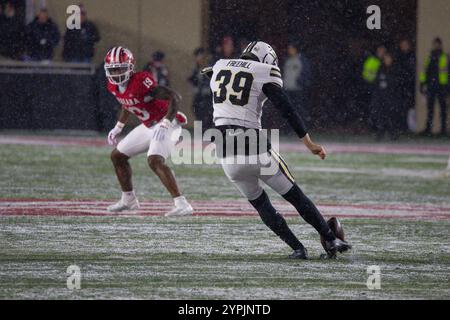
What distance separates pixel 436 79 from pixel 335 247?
14.6 metres

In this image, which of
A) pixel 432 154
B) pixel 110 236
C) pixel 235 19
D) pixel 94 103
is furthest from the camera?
pixel 235 19

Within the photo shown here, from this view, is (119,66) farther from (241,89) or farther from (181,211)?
(241,89)

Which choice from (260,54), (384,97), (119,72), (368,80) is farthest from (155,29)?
(260,54)

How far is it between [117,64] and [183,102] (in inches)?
505

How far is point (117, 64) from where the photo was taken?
36.4ft

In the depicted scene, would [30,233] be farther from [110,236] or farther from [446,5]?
[446,5]

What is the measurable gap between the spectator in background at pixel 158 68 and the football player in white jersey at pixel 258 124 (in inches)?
525

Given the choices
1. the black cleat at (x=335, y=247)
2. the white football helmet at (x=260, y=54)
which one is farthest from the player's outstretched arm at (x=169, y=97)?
the black cleat at (x=335, y=247)

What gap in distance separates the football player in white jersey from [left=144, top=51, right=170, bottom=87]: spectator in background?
43.8ft

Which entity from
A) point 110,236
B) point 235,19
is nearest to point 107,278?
point 110,236

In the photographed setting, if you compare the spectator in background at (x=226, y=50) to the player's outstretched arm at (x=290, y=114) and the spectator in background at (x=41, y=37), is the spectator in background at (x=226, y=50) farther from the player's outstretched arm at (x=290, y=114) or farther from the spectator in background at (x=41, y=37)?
the player's outstretched arm at (x=290, y=114)

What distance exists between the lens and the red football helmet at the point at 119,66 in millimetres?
11094

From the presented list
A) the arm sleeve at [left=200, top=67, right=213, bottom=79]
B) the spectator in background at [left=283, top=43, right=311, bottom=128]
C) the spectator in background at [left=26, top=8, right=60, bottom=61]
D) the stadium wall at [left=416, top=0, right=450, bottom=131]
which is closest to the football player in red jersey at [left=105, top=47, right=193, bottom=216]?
the arm sleeve at [left=200, top=67, right=213, bottom=79]

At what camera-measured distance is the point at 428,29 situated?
2370cm
